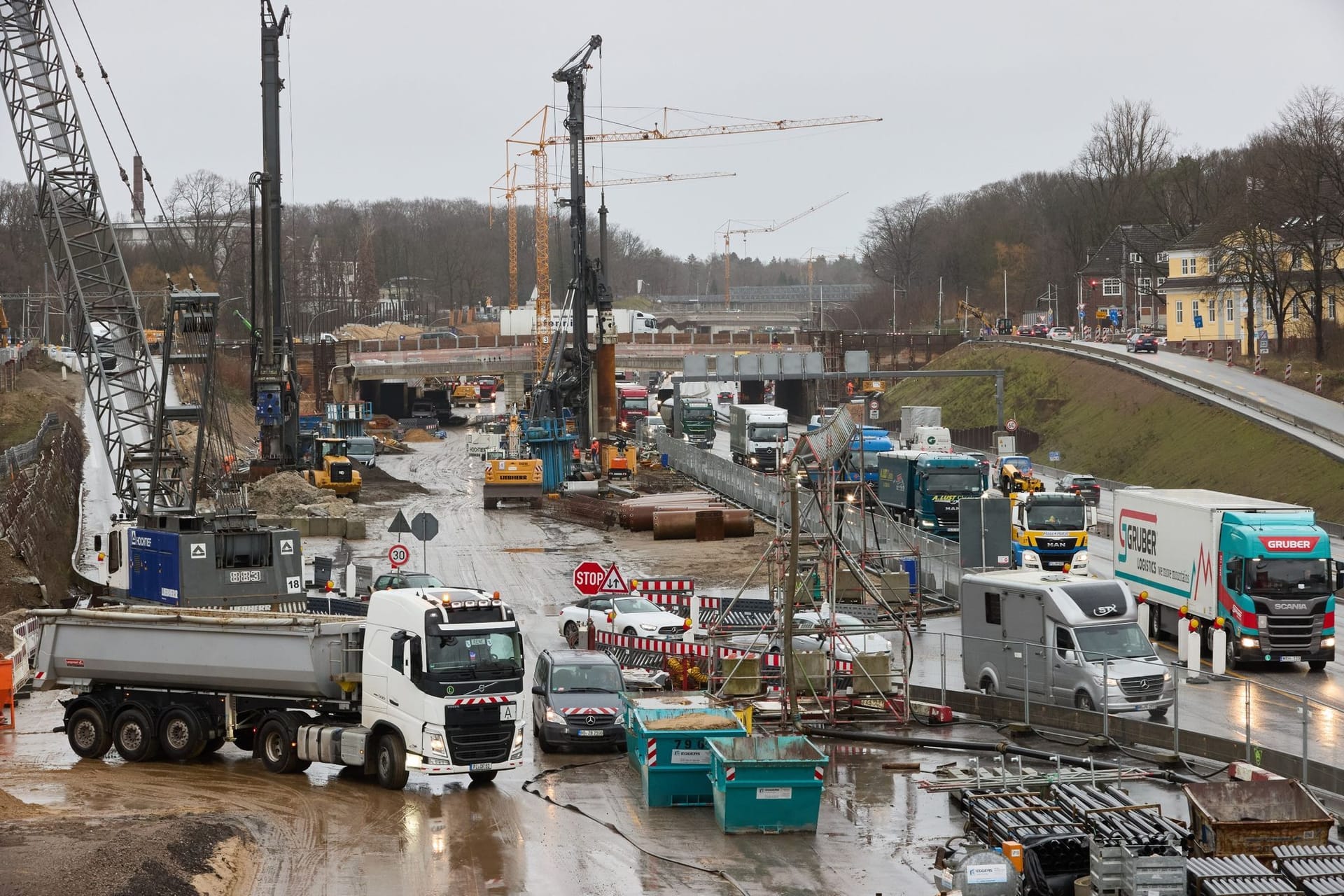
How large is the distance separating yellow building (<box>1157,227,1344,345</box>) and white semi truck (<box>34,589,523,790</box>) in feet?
251

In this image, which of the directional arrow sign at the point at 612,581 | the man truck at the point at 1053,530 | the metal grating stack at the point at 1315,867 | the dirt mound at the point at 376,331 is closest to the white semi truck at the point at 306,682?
the metal grating stack at the point at 1315,867

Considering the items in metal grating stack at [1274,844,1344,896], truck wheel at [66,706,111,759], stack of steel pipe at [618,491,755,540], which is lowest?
stack of steel pipe at [618,491,755,540]

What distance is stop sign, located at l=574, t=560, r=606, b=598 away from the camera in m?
31.8

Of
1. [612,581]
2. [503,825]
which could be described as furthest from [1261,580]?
[503,825]

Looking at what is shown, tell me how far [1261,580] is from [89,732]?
2128 cm

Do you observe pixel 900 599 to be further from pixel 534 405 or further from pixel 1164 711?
pixel 534 405

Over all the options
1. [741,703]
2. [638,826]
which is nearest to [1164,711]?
[741,703]

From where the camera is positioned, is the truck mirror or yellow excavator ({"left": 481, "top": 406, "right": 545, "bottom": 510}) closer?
the truck mirror

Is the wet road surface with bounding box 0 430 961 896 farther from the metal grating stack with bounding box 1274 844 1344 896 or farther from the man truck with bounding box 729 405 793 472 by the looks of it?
the man truck with bounding box 729 405 793 472

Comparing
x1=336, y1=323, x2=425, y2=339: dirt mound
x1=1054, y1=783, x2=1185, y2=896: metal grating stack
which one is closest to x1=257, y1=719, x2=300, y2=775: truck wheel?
x1=1054, y1=783, x2=1185, y2=896: metal grating stack

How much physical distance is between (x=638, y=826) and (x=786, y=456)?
925cm

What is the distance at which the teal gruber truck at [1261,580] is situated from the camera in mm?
28781

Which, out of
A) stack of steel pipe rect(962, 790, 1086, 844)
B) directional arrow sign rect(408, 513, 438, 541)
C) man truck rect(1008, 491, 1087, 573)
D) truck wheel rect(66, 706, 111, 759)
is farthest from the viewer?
man truck rect(1008, 491, 1087, 573)

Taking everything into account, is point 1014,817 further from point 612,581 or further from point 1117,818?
point 612,581
